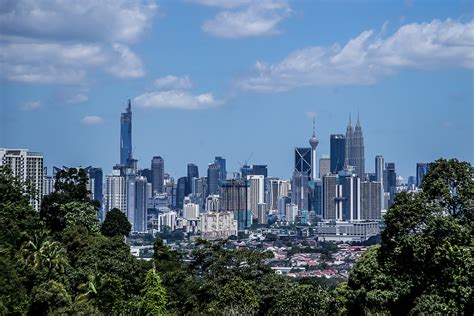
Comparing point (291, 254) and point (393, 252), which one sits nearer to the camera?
point (393, 252)

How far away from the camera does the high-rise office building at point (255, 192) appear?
13788cm

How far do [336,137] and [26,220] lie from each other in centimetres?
13648

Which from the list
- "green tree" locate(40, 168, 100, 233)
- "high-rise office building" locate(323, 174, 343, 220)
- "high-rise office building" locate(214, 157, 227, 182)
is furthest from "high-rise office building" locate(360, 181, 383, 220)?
"green tree" locate(40, 168, 100, 233)

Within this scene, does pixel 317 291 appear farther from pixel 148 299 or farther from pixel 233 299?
pixel 148 299

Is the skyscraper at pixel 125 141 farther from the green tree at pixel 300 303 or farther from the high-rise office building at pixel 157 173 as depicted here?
the green tree at pixel 300 303

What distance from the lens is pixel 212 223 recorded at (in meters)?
118

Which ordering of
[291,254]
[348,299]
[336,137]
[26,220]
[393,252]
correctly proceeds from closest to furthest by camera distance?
[393,252] → [348,299] → [26,220] → [291,254] → [336,137]

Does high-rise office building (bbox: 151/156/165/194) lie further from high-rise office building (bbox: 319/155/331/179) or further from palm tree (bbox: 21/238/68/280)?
palm tree (bbox: 21/238/68/280)

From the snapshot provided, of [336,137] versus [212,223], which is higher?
[336,137]

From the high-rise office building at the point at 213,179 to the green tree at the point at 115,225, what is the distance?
116m

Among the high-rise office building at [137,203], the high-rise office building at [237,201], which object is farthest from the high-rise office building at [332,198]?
the high-rise office building at [137,203]

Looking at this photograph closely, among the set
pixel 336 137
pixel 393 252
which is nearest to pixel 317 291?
pixel 393 252

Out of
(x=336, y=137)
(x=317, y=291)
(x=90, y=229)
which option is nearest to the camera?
(x=317, y=291)

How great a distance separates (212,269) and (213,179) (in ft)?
407
